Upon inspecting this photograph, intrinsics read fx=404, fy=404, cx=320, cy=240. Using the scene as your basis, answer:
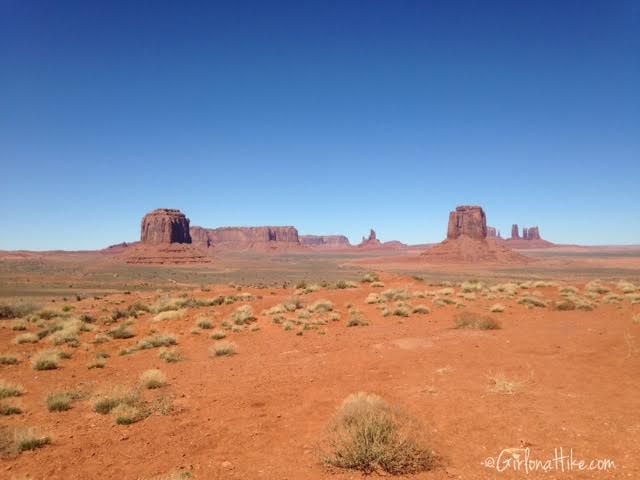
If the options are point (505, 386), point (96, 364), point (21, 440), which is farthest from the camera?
point (96, 364)

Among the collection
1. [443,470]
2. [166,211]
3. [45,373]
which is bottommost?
[45,373]

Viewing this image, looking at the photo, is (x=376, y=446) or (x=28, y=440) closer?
(x=376, y=446)

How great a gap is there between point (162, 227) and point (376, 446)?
14379 centimetres

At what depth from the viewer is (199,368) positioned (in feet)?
39.8

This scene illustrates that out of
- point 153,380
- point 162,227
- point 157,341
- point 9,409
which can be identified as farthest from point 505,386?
point 162,227

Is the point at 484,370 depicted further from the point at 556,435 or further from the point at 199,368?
the point at 199,368

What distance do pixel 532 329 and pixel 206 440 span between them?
42.2 ft

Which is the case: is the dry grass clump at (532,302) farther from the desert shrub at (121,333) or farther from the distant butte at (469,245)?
the distant butte at (469,245)

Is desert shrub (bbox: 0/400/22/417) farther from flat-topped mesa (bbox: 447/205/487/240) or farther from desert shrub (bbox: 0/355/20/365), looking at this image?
flat-topped mesa (bbox: 447/205/487/240)

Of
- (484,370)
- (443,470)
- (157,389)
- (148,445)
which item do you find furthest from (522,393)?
(157,389)

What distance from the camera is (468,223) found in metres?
132

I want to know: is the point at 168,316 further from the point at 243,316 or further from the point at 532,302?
the point at 532,302

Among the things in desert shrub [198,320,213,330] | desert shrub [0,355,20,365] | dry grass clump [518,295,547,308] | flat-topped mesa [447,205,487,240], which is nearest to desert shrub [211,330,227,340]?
desert shrub [198,320,213,330]

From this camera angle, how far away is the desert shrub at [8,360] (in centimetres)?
1322
